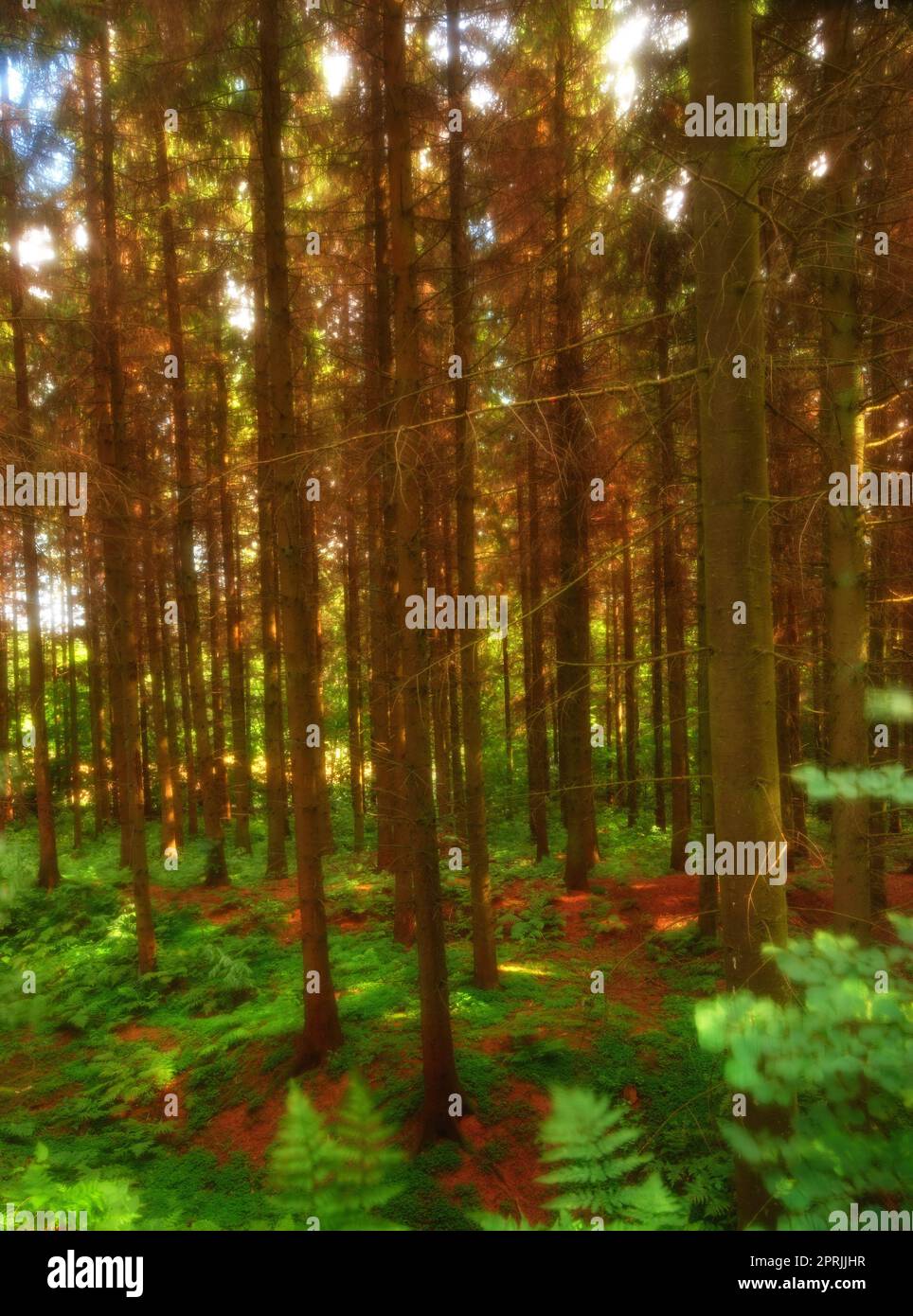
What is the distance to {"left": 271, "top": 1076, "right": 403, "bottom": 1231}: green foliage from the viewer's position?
308 cm

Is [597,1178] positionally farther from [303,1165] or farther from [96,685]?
[96,685]

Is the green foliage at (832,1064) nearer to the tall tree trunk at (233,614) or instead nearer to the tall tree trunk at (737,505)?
the tall tree trunk at (737,505)

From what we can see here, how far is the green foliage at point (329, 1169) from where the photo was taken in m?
3.08

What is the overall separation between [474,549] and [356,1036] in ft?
21.8

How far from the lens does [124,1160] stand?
259 inches

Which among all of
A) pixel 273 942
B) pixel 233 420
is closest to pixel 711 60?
pixel 273 942

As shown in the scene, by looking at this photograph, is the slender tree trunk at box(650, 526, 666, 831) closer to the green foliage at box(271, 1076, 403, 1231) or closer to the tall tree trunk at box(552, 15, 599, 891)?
the tall tree trunk at box(552, 15, 599, 891)

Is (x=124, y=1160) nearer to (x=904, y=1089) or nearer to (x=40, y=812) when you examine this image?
(x=904, y=1089)

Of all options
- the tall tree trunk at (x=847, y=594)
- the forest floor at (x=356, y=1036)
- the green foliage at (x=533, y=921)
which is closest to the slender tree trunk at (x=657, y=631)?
the tall tree trunk at (x=847, y=594)

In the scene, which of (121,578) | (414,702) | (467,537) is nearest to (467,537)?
(467,537)

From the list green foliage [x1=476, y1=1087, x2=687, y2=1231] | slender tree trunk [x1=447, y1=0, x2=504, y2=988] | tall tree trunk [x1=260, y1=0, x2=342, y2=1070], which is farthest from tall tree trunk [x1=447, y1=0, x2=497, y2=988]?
green foliage [x1=476, y1=1087, x2=687, y2=1231]

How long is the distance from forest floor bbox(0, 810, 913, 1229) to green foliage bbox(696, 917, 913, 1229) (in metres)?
0.71
